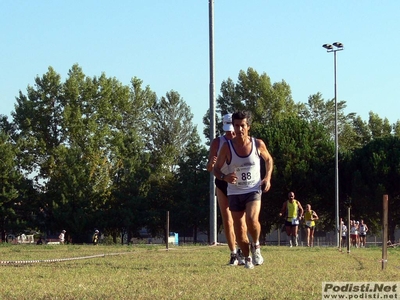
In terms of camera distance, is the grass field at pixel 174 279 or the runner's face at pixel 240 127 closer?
the grass field at pixel 174 279

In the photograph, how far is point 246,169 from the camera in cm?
1182

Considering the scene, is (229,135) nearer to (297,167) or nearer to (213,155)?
(213,155)

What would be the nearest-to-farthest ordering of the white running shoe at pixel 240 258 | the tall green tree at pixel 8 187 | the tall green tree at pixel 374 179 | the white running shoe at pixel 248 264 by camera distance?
1. the white running shoe at pixel 248 264
2. the white running shoe at pixel 240 258
3. the tall green tree at pixel 374 179
4. the tall green tree at pixel 8 187

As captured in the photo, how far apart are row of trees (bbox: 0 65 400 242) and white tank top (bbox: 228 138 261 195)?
5606cm

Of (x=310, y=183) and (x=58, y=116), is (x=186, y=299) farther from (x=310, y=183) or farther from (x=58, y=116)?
(x=58, y=116)

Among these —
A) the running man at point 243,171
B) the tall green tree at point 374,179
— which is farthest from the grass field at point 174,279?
the tall green tree at point 374,179

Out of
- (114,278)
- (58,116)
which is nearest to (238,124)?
(114,278)

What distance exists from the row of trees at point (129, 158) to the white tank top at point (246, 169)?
56057 millimetres

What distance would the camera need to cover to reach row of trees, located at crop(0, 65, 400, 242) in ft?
227

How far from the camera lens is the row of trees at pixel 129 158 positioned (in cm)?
6931

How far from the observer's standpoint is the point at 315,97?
92.9 m

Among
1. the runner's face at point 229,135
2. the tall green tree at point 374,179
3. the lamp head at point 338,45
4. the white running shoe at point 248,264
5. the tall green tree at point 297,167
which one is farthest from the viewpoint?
the tall green tree at point 297,167

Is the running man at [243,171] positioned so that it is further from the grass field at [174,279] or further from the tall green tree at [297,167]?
the tall green tree at [297,167]

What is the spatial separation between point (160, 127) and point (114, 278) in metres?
89.0
